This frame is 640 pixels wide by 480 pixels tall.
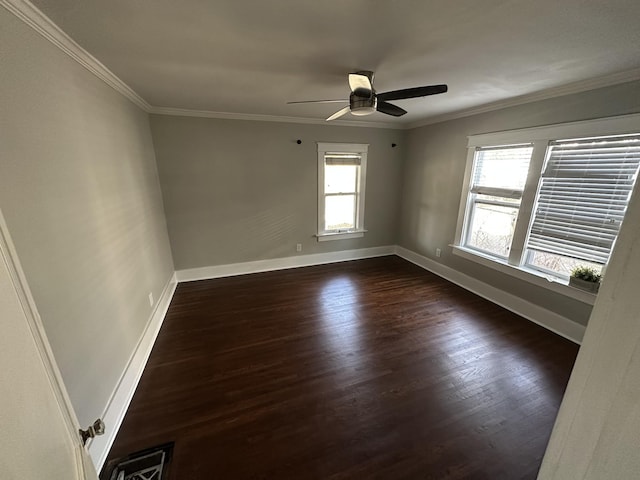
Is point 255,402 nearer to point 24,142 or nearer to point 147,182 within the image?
point 24,142

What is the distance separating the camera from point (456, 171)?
381 cm

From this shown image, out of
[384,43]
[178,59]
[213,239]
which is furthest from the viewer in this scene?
[213,239]

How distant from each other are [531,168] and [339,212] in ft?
8.92

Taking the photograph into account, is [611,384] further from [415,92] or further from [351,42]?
[415,92]

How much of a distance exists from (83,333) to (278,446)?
134 centimetres

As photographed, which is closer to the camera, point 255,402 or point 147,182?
point 255,402

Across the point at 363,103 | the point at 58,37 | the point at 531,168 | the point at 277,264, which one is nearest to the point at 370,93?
the point at 363,103

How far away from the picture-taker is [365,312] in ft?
10.4

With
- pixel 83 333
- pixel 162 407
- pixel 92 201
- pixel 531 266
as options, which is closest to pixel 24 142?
pixel 92 201

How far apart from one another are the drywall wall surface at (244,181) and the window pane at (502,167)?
1583mm

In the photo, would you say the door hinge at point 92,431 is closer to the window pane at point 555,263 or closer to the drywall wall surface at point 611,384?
the drywall wall surface at point 611,384

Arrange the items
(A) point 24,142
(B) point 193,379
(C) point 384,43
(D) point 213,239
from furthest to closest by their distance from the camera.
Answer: (D) point 213,239
(B) point 193,379
(C) point 384,43
(A) point 24,142

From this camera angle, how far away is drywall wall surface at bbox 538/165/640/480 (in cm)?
37

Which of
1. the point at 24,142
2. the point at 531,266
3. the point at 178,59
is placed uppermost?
the point at 178,59
